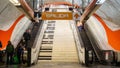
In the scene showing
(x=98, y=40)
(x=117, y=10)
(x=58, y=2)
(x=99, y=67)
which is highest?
(x=58, y=2)

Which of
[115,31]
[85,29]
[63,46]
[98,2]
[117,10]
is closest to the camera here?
[98,2]

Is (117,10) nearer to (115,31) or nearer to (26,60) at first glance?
(115,31)

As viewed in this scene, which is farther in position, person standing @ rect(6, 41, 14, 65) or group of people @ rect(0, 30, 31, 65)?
group of people @ rect(0, 30, 31, 65)

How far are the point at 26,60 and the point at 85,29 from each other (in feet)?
22.8

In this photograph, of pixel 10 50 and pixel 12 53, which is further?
pixel 12 53

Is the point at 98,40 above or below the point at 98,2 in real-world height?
below

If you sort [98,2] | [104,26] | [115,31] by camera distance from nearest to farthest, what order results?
[98,2] → [115,31] → [104,26]

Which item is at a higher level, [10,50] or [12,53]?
[10,50]

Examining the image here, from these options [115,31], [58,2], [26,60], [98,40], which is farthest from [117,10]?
[58,2]

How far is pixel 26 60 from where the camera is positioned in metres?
18.8

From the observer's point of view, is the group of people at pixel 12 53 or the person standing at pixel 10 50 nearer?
the person standing at pixel 10 50

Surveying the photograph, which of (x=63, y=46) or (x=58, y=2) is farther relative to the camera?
(x=58, y=2)

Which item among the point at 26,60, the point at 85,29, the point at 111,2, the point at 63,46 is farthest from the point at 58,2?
the point at 111,2

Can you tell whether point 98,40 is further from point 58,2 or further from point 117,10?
point 58,2
